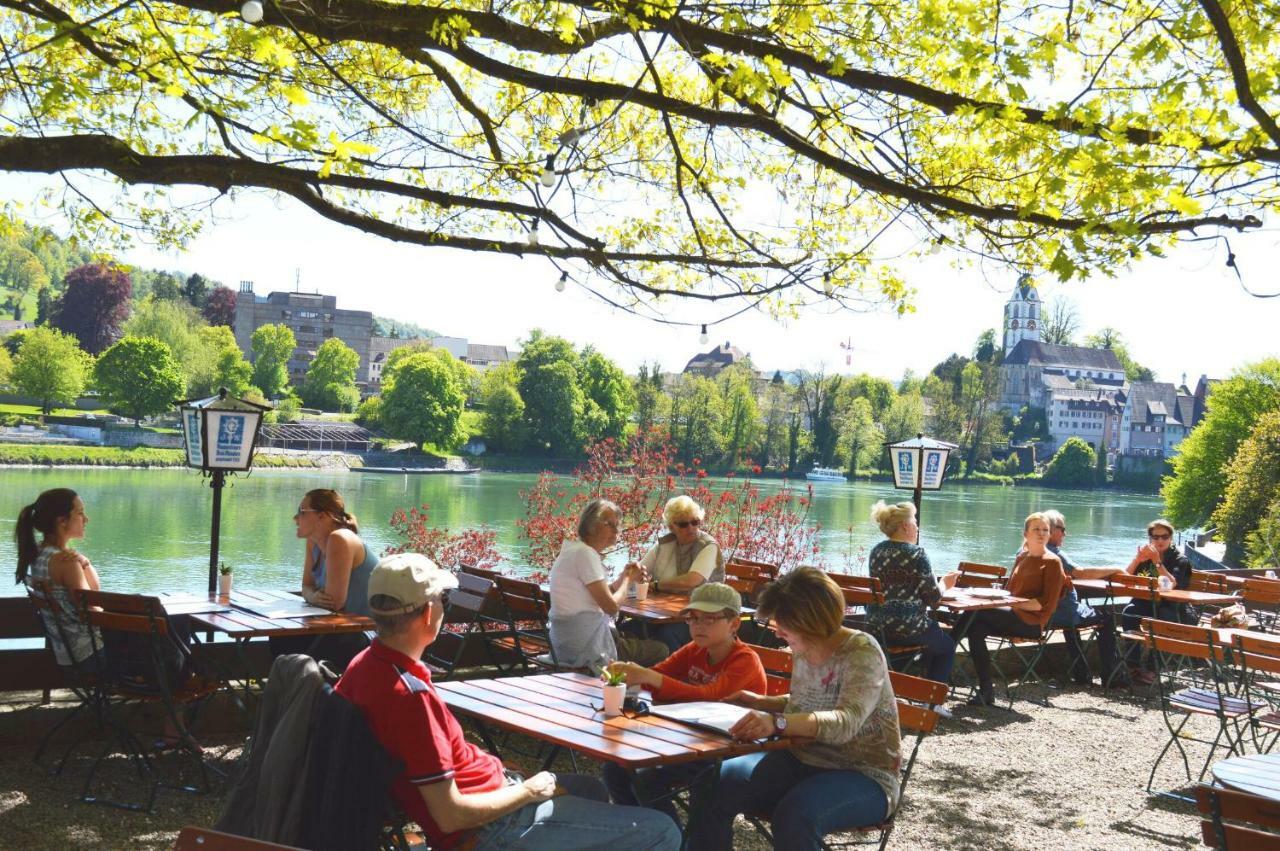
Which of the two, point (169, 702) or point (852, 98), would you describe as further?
point (852, 98)

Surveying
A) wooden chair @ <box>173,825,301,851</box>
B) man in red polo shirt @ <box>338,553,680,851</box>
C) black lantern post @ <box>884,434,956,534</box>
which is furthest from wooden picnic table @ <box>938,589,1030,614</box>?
wooden chair @ <box>173,825,301,851</box>

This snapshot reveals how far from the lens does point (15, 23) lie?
8.02 meters

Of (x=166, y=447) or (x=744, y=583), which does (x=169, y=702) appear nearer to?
(x=744, y=583)

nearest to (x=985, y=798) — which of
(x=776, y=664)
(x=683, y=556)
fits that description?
(x=776, y=664)

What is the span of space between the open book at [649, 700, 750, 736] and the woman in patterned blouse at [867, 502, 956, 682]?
298 centimetres

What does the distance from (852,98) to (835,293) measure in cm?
158

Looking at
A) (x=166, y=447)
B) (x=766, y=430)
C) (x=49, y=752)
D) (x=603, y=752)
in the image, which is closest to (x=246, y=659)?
(x=49, y=752)

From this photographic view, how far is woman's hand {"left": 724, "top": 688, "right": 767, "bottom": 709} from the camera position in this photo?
12.8ft

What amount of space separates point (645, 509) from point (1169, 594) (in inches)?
200

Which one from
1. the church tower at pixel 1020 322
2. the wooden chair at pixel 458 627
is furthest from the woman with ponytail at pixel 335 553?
the church tower at pixel 1020 322

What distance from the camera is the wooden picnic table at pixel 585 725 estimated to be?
3242 mm

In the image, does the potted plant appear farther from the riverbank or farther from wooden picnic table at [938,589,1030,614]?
the riverbank

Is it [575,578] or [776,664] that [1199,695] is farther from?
[575,578]

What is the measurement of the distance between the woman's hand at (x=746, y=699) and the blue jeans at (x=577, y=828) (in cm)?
81
